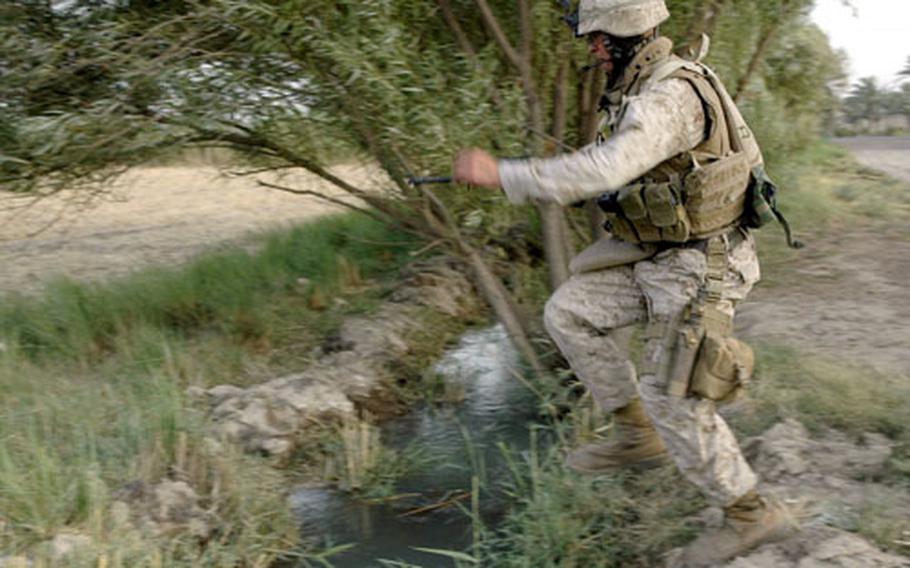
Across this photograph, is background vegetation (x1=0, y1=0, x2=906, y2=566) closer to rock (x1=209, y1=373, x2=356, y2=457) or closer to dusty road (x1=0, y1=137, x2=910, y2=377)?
rock (x1=209, y1=373, x2=356, y2=457)

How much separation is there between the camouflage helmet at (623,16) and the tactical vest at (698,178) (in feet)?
0.50

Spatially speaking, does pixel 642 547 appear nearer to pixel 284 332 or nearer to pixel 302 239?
pixel 284 332

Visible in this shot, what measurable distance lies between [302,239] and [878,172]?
10387 millimetres

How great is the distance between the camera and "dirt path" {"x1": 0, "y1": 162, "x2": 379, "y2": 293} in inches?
257

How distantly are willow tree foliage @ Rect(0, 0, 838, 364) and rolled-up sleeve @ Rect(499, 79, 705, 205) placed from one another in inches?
69.1

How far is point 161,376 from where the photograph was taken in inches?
225

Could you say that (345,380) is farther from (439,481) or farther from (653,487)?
(653,487)

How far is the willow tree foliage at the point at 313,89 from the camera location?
526 cm

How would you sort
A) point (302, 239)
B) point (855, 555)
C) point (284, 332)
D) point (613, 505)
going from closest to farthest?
point (855, 555) < point (613, 505) < point (284, 332) < point (302, 239)

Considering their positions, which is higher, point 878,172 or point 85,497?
point 85,497

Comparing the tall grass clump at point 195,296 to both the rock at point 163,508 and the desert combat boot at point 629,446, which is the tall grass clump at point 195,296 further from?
the desert combat boot at point 629,446

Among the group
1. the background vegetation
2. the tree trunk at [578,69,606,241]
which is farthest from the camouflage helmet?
the tree trunk at [578,69,606,241]

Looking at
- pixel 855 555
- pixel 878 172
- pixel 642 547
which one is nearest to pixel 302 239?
pixel 642 547

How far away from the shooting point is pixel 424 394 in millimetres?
6660
